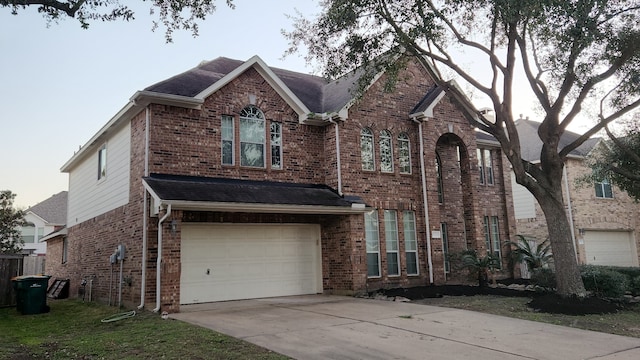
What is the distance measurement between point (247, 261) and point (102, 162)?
21.4ft

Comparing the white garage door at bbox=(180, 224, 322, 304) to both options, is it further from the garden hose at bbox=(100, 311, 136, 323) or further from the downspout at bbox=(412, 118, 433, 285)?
the downspout at bbox=(412, 118, 433, 285)

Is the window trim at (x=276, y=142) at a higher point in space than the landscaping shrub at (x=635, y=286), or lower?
higher

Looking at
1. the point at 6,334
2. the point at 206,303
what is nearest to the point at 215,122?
the point at 206,303

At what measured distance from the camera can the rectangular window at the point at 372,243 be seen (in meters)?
15.2

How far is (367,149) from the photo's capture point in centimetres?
1596

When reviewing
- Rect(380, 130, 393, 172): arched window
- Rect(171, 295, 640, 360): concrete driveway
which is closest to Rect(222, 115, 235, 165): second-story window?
Rect(171, 295, 640, 360): concrete driveway

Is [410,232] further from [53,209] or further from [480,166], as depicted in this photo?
[53,209]

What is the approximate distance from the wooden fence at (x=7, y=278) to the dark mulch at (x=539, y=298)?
11345 millimetres

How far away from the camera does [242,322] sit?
9.80m

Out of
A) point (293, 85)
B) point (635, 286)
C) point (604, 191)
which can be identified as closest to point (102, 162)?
point (293, 85)

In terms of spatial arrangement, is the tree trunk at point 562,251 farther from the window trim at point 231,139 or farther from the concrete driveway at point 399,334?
the window trim at point 231,139

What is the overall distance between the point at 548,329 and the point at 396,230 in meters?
7.06

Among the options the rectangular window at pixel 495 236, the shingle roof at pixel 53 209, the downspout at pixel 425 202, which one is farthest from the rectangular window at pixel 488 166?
the shingle roof at pixel 53 209

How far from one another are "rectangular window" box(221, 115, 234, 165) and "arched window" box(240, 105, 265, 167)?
306 mm
